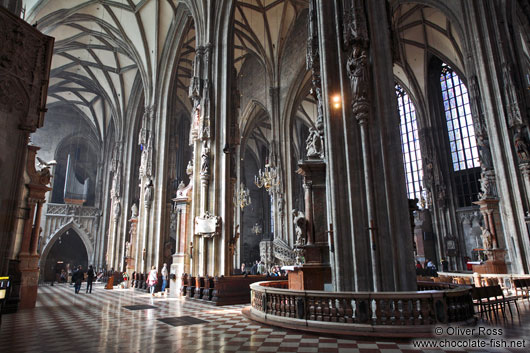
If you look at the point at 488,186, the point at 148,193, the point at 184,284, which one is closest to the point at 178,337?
the point at 184,284

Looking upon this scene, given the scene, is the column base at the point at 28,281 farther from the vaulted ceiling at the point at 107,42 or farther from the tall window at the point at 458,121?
the tall window at the point at 458,121

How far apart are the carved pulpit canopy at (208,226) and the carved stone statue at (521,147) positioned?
13038 mm

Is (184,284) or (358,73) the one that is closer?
(358,73)

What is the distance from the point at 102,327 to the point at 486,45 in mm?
18598

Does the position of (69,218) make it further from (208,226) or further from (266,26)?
(266,26)

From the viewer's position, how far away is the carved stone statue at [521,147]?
13570 millimetres

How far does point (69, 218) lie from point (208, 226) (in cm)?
2278

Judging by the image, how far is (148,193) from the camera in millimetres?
19891

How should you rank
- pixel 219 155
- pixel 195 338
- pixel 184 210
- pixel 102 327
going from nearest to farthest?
1. pixel 195 338
2. pixel 102 327
3. pixel 219 155
4. pixel 184 210

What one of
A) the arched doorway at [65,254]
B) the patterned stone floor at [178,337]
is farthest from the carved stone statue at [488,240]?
the arched doorway at [65,254]

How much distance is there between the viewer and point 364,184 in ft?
24.5

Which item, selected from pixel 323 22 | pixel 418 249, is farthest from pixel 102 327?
pixel 418 249

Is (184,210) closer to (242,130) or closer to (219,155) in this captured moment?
(219,155)

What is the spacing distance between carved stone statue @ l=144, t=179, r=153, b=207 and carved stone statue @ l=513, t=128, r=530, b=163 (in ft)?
62.3
